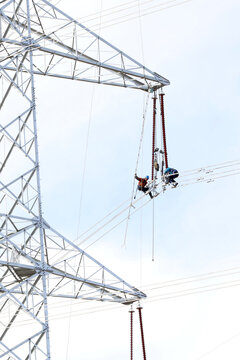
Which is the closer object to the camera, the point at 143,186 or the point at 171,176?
the point at 171,176

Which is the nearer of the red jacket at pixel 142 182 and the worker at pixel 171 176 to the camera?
the worker at pixel 171 176

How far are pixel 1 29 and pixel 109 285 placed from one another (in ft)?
30.5

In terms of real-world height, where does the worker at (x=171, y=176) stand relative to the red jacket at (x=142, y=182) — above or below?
below

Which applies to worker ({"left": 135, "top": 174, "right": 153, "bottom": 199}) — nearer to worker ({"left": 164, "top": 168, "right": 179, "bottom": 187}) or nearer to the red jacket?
the red jacket

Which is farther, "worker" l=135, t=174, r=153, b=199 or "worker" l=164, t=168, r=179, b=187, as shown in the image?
"worker" l=135, t=174, r=153, b=199

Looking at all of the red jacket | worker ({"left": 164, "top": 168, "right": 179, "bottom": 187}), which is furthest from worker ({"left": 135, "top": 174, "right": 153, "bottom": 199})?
worker ({"left": 164, "top": 168, "right": 179, "bottom": 187})

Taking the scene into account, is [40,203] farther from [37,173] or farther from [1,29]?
[1,29]

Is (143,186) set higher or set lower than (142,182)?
lower

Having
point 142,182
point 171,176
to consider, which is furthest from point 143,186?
point 171,176

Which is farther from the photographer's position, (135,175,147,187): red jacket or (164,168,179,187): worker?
(135,175,147,187): red jacket

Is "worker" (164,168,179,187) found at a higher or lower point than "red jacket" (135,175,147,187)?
lower

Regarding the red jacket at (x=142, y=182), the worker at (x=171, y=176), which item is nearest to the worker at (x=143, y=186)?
the red jacket at (x=142, y=182)

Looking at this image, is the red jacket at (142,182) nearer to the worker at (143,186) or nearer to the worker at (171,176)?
the worker at (143,186)

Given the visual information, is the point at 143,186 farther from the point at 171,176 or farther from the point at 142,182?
the point at 171,176
